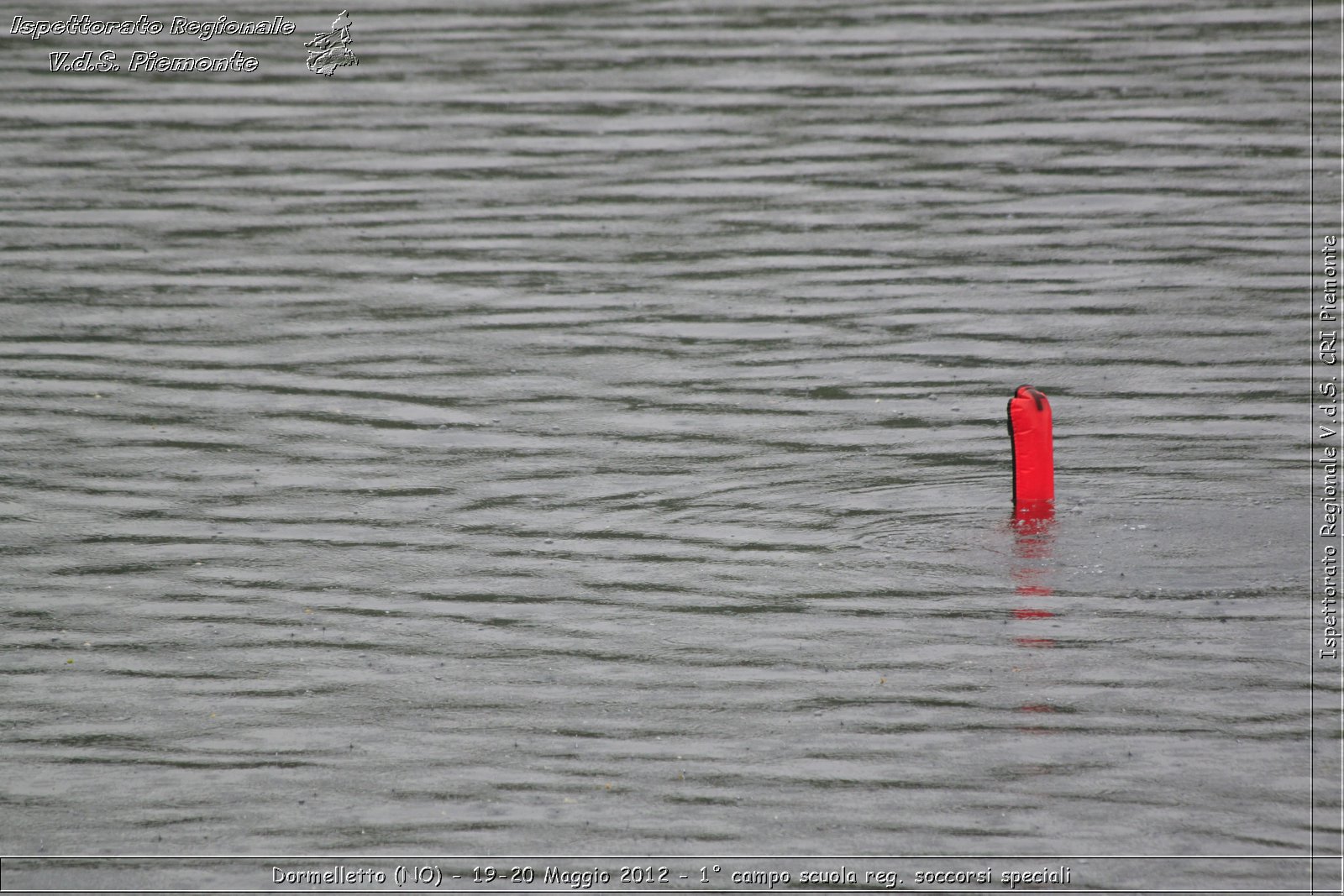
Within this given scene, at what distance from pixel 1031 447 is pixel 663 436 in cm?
159

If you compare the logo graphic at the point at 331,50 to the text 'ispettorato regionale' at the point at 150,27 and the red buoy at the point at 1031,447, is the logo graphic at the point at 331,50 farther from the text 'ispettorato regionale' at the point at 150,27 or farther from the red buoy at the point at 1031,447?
the red buoy at the point at 1031,447

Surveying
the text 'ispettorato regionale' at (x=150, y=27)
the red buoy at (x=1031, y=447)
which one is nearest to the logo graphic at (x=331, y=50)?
the text 'ispettorato regionale' at (x=150, y=27)

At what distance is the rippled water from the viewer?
16.5 ft

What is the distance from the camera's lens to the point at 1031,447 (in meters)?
6.46

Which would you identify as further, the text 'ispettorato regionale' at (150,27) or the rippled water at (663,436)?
the text 'ispettorato regionale' at (150,27)

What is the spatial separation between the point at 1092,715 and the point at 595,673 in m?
1.54

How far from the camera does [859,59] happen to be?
444 inches

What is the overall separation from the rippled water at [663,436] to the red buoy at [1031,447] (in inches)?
5.0

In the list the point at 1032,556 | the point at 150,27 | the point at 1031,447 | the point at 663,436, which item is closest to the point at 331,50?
the point at 150,27

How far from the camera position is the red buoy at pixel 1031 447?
6422mm

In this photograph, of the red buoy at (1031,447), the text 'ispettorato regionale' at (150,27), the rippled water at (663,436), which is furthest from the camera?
the text 'ispettorato regionale' at (150,27)

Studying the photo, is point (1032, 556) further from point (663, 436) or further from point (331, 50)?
point (331, 50)

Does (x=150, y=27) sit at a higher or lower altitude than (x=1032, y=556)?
higher

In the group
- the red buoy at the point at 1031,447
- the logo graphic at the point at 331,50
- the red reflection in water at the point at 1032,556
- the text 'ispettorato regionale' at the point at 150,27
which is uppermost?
the text 'ispettorato regionale' at the point at 150,27
